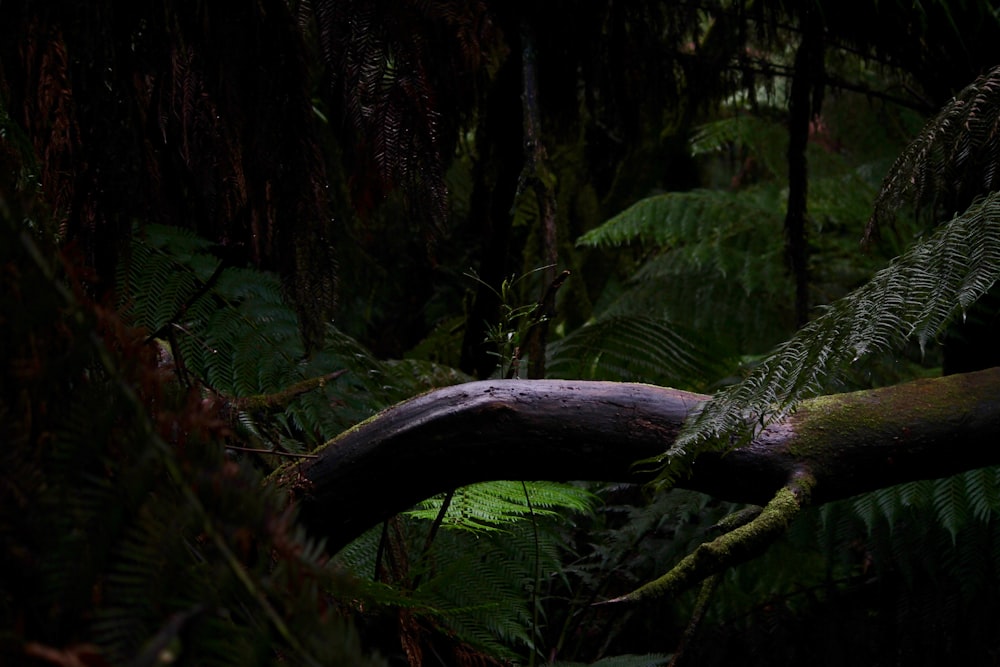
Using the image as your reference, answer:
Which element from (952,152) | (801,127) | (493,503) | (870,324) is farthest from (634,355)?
(870,324)

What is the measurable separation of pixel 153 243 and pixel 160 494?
180 cm

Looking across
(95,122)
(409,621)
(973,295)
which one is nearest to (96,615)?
(95,122)

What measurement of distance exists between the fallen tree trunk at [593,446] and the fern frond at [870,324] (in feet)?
0.20

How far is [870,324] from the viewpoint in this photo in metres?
1.11

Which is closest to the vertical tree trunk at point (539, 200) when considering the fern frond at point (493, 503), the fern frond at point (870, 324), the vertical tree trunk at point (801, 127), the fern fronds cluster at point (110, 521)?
the fern frond at point (493, 503)

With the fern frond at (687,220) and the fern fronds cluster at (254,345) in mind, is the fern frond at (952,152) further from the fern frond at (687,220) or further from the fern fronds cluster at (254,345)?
the fern frond at (687,220)

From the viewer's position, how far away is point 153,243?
2049mm

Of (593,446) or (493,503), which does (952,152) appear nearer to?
(593,446)

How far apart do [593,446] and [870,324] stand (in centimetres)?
43

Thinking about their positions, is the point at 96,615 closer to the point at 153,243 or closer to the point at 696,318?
the point at 153,243

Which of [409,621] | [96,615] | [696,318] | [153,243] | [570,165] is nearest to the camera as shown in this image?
[96,615]

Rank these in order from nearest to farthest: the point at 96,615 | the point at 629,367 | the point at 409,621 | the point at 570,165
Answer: the point at 96,615, the point at 409,621, the point at 629,367, the point at 570,165

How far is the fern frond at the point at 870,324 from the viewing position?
1.01 m

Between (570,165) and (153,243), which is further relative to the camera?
(570,165)
